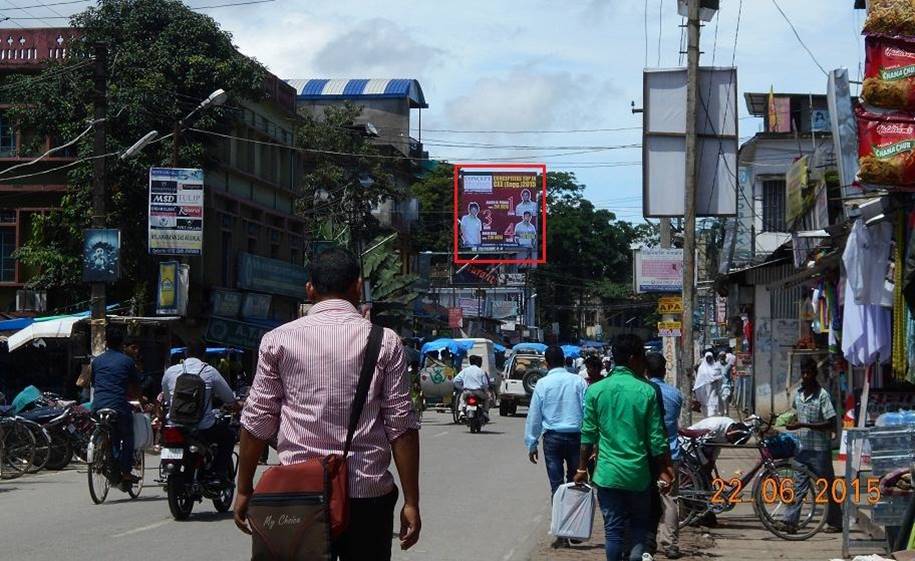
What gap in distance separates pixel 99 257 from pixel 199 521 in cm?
1311

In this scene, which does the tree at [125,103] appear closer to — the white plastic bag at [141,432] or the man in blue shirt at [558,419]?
the white plastic bag at [141,432]

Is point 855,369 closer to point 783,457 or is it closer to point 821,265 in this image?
point 821,265

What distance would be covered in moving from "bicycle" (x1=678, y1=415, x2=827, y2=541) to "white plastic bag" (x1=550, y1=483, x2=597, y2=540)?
2.67 meters

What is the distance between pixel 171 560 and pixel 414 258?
63650 mm

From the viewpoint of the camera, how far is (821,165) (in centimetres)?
1869

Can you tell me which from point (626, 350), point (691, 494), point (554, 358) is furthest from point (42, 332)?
point (626, 350)

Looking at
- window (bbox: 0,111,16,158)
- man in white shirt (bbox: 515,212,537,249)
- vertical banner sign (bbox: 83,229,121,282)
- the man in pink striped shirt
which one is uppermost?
window (bbox: 0,111,16,158)

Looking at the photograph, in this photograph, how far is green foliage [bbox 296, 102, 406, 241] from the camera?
53.5 meters

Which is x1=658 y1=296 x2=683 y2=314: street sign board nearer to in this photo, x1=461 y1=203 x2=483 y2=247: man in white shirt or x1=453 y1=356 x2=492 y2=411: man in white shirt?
x1=453 y1=356 x2=492 y2=411: man in white shirt

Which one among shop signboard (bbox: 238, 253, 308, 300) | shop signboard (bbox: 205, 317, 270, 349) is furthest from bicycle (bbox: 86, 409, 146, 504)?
shop signboard (bbox: 238, 253, 308, 300)

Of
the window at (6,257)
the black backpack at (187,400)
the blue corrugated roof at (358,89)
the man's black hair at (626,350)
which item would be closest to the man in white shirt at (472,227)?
the blue corrugated roof at (358,89)

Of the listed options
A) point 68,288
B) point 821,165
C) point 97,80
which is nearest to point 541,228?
point 68,288

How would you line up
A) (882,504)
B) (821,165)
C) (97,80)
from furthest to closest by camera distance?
(97,80)
(821,165)
(882,504)

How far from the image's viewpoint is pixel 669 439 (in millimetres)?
11289
